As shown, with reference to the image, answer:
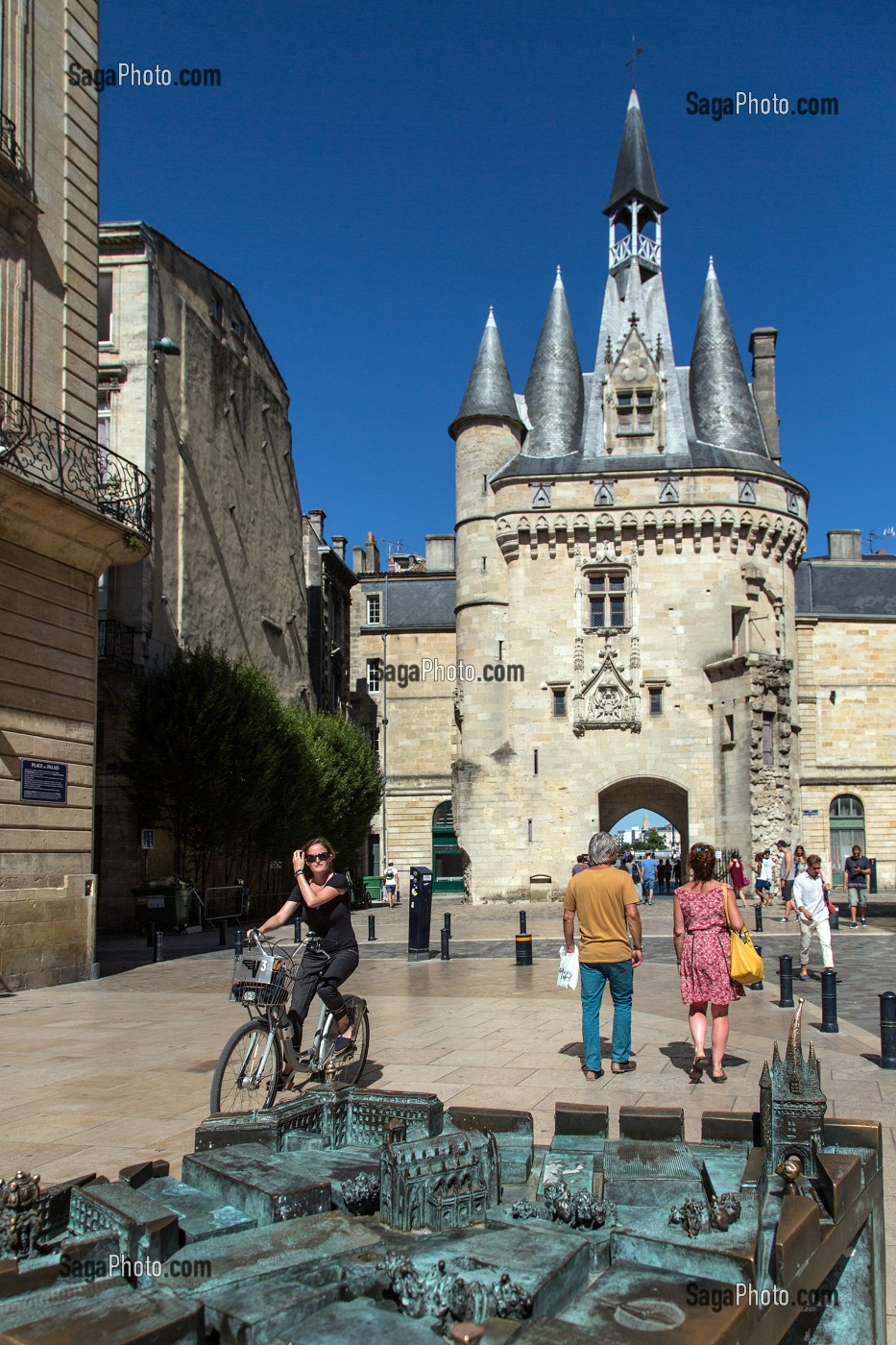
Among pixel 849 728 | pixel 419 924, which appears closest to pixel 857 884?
pixel 419 924

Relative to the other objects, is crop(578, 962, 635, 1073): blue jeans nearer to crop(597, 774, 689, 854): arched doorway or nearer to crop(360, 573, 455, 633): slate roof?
crop(597, 774, 689, 854): arched doorway

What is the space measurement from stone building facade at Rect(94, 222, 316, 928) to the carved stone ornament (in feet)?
29.6

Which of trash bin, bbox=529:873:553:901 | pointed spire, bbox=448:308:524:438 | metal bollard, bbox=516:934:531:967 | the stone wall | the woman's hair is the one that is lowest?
trash bin, bbox=529:873:553:901

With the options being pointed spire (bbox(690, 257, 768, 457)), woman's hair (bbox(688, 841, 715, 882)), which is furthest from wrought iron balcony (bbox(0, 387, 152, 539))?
pointed spire (bbox(690, 257, 768, 457))

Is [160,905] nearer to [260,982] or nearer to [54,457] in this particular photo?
[54,457]

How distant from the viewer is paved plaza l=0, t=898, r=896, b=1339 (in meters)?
6.01

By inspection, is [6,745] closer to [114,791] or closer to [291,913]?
[291,913]

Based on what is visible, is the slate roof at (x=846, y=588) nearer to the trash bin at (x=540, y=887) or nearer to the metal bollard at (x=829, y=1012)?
the trash bin at (x=540, y=887)

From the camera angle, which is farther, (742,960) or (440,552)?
(440,552)

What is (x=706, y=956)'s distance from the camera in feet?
24.1

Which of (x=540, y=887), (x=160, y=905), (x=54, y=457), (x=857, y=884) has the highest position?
(x=54, y=457)

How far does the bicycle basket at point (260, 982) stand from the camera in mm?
5984

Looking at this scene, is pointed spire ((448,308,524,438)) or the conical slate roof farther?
the conical slate roof

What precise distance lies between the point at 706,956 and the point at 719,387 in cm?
3088
